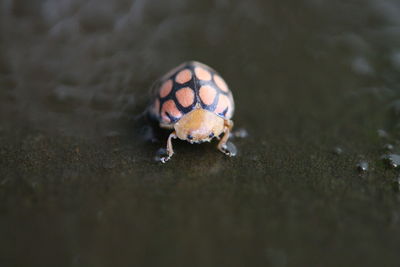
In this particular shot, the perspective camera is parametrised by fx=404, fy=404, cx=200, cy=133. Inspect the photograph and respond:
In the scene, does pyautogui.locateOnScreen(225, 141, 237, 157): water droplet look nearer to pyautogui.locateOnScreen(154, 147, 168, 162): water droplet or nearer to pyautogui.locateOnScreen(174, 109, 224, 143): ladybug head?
pyautogui.locateOnScreen(174, 109, 224, 143): ladybug head

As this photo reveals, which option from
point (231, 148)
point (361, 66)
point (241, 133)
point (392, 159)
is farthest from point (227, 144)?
point (361, 66)

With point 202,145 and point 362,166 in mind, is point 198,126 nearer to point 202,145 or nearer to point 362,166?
point 202,145

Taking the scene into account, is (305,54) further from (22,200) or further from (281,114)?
(22,200)

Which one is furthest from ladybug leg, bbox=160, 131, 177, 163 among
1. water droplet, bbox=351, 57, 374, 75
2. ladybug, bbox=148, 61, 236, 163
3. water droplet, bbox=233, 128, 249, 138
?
water droplet, bbox=351, 57, 374, 75

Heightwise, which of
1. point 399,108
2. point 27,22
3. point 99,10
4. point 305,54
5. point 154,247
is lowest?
point 154,247

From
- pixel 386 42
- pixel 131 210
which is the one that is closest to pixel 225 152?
pixel 131 210

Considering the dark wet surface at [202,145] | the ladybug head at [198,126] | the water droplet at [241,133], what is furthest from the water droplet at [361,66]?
the ladybug head at [198,126]
